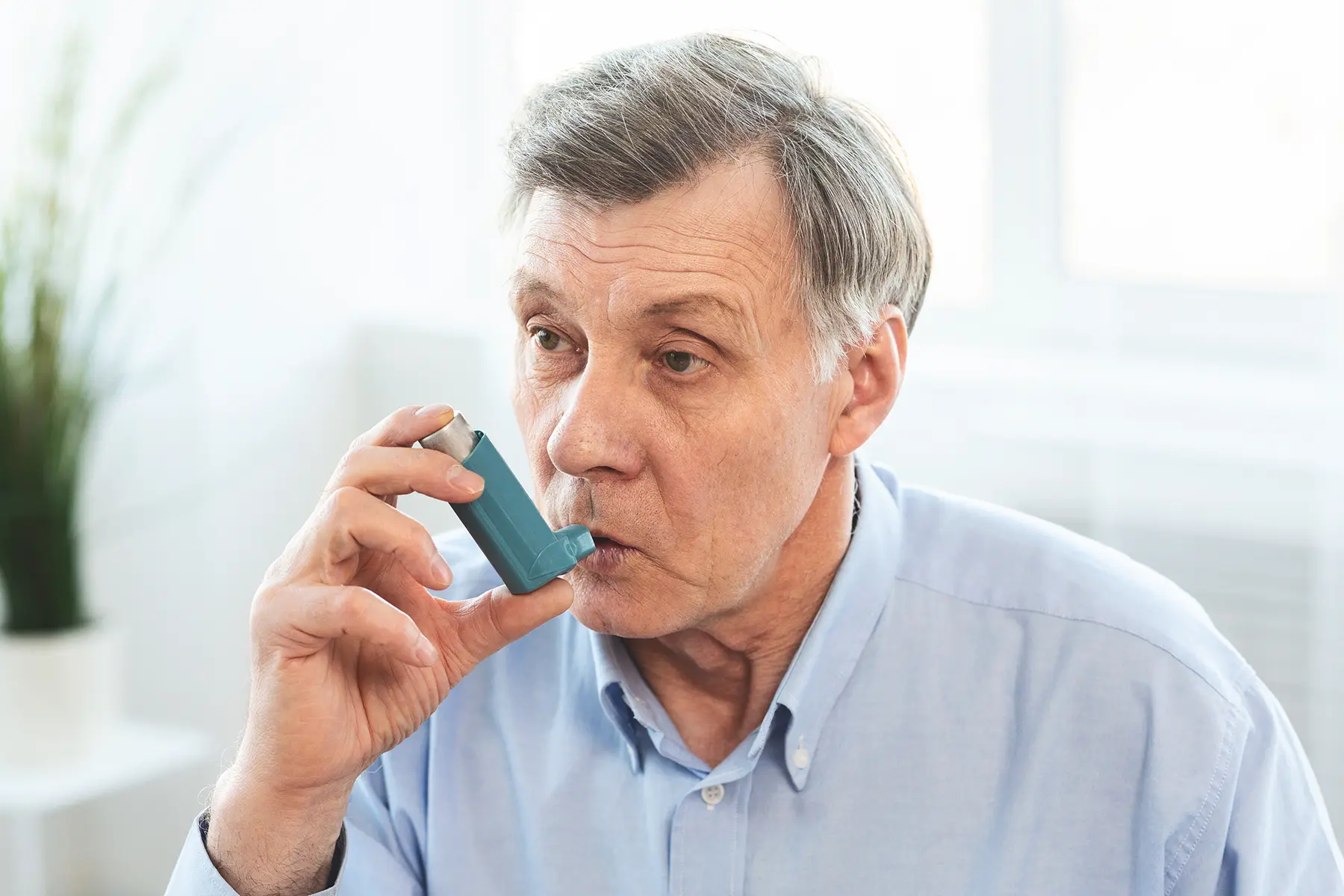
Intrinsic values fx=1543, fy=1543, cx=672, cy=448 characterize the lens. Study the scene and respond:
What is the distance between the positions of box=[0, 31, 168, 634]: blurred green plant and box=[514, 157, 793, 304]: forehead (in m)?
1.64

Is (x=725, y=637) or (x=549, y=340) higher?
(x=549, y=340)

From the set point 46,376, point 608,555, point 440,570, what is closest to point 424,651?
point 440,570

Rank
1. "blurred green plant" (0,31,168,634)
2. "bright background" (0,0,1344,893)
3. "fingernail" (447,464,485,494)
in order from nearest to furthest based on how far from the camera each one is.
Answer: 1. "fingernail" (447,464,485,494)
2. "bright background" (0,0,1344,893)
3. "blurred green plant" (0,31,168,634)

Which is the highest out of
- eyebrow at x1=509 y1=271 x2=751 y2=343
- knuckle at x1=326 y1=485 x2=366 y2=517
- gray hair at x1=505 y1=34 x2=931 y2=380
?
gray hair at x1=505 y1=34 x2=931 y2=380

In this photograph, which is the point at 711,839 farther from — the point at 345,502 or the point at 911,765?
the point at 345,502

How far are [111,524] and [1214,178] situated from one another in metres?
2.27

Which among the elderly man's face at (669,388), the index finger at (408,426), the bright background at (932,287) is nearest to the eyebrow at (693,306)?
the elderly man's face at (669,388)

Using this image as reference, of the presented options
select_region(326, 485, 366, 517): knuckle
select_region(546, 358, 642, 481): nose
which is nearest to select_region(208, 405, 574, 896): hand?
select_region(326, 485, 366, 517): knuckle

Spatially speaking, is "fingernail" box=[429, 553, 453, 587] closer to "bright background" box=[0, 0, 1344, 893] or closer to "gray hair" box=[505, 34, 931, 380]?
"gray hair" box=[505, 34, 931, 380]

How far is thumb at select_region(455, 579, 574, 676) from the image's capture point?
54.1 inches

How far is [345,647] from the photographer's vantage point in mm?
1438

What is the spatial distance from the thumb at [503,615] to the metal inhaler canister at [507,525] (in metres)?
0.02

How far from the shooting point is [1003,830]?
144 centimetres

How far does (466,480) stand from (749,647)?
404mm
